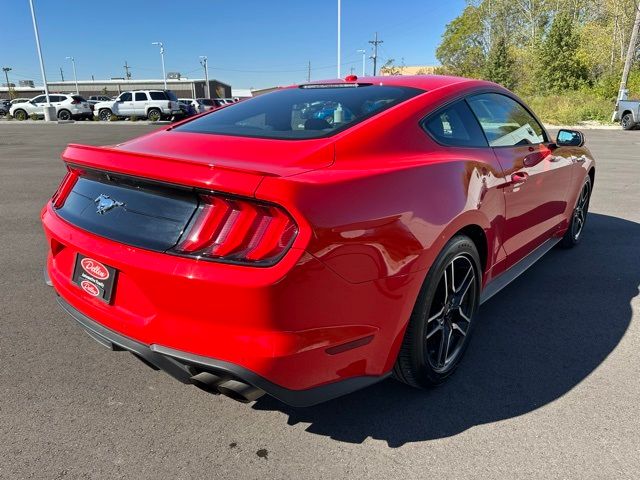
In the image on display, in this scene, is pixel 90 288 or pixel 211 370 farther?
pixel 90 288

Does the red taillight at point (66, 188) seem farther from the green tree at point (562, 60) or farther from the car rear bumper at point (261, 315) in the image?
the green tree at point (562, 60)

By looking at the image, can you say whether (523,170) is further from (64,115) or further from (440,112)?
(64,115)

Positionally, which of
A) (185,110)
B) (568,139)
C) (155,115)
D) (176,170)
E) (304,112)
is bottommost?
(155,115)

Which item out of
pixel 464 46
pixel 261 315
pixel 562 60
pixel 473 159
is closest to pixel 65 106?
pixel 473 159

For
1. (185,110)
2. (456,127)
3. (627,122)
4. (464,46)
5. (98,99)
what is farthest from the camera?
(464,46)

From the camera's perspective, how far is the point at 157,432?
219 cm

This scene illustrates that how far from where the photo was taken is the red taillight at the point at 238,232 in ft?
5.45

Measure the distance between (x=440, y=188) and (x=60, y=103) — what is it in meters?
35.5

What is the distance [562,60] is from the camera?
38.8 m

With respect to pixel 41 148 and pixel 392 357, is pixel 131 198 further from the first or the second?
pixel 41 148

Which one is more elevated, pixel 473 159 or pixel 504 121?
pixel 504 121

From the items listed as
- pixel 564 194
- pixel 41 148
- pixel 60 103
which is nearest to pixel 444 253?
pixel 564 194

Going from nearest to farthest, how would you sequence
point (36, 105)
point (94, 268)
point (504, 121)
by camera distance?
point (94, 268)
point (504, 121)
point (36, 105)

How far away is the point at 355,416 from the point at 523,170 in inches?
75.3
